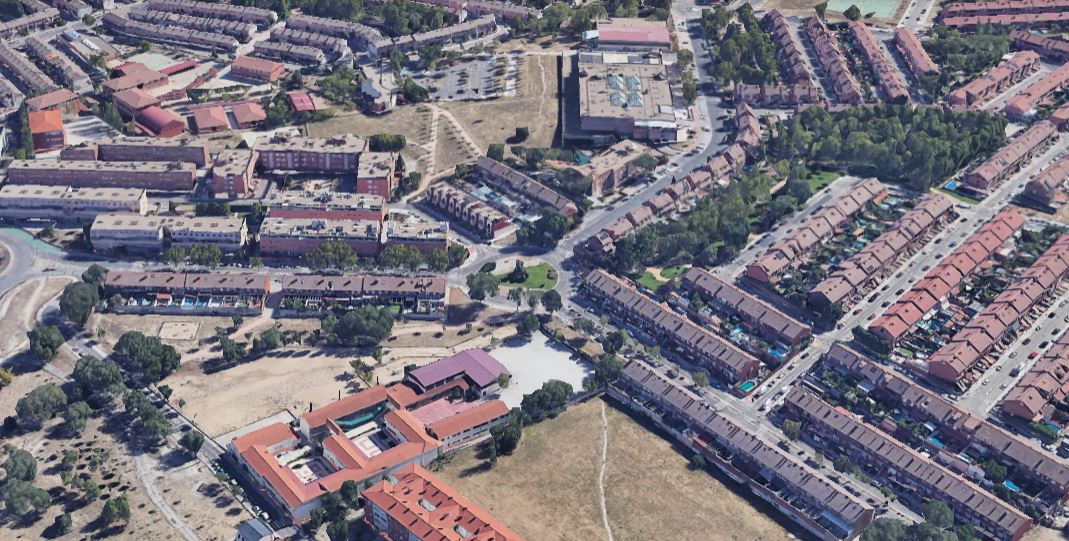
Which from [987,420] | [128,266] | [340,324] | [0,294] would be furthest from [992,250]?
[0,294]

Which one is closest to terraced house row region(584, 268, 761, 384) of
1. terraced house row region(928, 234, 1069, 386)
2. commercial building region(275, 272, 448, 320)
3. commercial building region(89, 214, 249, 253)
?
commercial building region(275, 272, 448, 320)

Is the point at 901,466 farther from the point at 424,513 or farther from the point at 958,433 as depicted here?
the point at 424,513

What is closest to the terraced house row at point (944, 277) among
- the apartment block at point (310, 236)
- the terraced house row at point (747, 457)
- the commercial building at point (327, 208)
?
the terraced house row at point (747, 457)

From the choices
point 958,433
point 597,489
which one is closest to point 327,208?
point 597,489

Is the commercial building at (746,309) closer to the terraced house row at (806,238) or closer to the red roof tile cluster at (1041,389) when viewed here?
the terraced house row at (806,238)

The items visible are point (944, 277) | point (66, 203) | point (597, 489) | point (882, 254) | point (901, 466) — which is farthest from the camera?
point (66, 203)

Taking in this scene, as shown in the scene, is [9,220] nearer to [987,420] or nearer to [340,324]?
[340,324]
